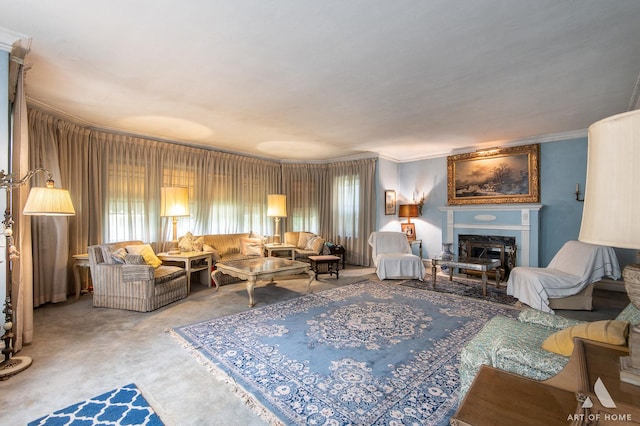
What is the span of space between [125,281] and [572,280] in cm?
561

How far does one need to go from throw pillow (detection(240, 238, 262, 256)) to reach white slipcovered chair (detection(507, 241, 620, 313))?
4311mm

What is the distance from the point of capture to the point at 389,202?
A: 7.15 m

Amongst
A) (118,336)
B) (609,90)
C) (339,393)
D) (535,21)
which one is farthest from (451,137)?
(118,336)

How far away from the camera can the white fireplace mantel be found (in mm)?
5414

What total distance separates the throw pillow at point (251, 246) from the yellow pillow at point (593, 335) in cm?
483

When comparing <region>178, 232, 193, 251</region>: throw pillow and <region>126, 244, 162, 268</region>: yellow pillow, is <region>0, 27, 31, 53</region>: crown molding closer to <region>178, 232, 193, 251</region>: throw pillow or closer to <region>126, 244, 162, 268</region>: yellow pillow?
<region>126, 244, 162, 268</region>: yellow pillow

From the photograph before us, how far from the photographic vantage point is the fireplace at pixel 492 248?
561 centimetres

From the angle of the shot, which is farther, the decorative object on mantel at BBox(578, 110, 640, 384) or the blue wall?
the blue wall

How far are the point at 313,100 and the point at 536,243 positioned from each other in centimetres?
470

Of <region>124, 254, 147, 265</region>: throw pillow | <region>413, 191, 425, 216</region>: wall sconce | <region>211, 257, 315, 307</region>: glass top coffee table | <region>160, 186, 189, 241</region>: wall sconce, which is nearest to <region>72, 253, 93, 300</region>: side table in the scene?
<region>124, 254, 147, 265</region>: throw pillow

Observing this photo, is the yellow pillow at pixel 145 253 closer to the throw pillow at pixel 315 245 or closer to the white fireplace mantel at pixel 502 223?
the throw pillow at pixel 315 245

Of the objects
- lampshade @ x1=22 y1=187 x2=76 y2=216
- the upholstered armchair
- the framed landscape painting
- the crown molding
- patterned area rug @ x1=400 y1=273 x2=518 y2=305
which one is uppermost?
the crown molding

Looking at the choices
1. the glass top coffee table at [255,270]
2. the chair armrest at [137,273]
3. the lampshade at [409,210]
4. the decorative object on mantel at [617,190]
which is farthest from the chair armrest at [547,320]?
the lampshade at [409,210]

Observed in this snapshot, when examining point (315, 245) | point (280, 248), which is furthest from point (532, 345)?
point (315, 245)
